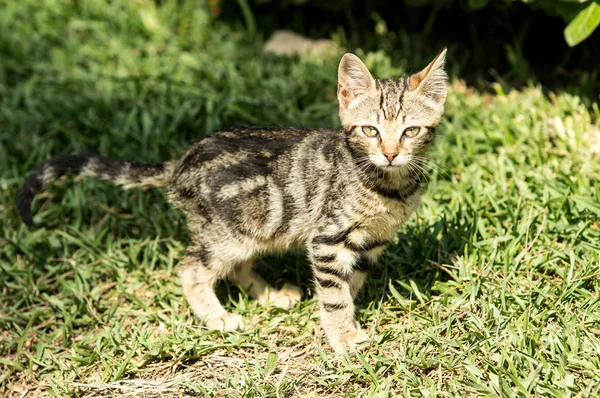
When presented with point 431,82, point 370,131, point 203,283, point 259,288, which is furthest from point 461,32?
point 203,283

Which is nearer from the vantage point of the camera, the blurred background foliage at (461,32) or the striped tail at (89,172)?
the striped tail at (89,172)

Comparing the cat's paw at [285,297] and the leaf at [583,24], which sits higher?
the leaf at [583,24]

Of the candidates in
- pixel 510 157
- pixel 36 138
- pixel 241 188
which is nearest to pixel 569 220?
pixel 510 157

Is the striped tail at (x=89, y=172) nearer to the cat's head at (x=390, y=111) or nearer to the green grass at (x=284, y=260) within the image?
the green grass at (x=284, y=260)

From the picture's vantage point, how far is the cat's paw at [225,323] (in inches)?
168

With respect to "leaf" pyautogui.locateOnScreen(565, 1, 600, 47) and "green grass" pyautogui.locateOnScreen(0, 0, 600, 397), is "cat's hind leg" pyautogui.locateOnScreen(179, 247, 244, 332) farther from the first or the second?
"leaf" pyautogui.locateOnScreen(565, 1, 600, 47)

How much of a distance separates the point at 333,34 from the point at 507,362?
454cm

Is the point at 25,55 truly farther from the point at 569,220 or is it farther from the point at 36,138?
the point at 569,220

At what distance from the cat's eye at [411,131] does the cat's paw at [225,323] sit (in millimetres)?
1511

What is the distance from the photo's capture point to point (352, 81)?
4.04 m

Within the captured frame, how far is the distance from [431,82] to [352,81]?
44cm

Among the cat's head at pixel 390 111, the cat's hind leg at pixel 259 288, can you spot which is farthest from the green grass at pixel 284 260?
the cat's head at pixel 390 111

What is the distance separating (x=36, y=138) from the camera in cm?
584

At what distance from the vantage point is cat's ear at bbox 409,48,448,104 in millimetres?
3949
